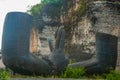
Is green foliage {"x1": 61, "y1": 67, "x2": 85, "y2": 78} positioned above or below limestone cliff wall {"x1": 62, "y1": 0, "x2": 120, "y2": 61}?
below

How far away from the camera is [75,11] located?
18.3m

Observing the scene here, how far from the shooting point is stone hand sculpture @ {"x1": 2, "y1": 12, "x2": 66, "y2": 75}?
7984 millimetres

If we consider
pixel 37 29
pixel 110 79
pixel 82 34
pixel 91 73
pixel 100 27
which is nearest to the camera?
pixel 110 79

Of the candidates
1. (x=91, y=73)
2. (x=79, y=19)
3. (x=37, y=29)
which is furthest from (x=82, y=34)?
(x=91, y=73)

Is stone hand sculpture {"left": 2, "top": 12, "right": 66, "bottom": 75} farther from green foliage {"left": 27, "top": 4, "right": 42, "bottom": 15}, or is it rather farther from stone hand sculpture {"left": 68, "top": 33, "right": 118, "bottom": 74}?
green foliage {"left": 27, "top": 4, "right": 42, "bottom": 15}

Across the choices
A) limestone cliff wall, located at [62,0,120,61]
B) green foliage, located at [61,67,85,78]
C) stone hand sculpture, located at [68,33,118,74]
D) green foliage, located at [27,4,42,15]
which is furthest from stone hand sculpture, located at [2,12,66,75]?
green foliage, located at [27,4,42,15]

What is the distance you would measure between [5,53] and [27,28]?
717 mm

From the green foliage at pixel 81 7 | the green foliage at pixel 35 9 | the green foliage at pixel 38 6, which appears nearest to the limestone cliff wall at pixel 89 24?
the green foliage at pixel 81 7

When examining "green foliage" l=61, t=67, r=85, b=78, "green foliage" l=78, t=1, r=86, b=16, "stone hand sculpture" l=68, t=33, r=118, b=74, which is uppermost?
"green foliage" l=78, t=1, r=86, b=16

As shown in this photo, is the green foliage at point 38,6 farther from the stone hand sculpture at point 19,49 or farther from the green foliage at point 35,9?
the stone hand sculpture at point 19,49

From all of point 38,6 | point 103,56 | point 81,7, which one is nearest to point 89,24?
point 81,7

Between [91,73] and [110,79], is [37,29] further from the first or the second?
[110,79]

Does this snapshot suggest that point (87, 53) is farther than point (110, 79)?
Yes

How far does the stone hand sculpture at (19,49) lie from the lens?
26.2 ft
